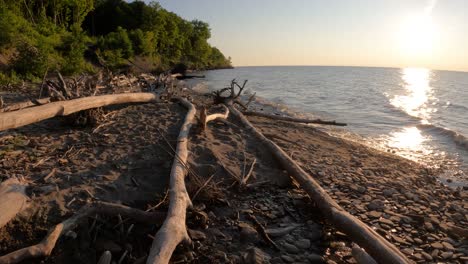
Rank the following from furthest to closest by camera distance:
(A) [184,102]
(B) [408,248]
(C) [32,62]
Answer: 1. (C) [32,62]
2. (A) [184,102]
3. (B) [408,248]

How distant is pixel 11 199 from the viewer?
3828mm

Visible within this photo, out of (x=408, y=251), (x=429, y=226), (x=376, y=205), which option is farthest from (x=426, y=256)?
(x=376, y=205)

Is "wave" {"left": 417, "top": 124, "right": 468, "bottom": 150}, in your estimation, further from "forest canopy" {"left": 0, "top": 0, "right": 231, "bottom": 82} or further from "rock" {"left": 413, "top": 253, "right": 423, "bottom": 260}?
"forest canopy" {"left": 0, "top": 0, "right": 231, "bottom": 82}


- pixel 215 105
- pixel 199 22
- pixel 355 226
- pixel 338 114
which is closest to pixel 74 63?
pixel 215 105

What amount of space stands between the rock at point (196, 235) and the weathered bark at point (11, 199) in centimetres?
196

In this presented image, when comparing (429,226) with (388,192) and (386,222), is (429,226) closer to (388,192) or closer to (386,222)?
(386,222)

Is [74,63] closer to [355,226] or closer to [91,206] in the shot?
[91,206]

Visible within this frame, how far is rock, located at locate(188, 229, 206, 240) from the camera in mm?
3992

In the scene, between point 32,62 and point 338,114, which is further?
point 338,114

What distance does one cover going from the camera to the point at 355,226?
13.2ft

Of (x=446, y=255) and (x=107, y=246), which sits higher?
(x=107, y=246)

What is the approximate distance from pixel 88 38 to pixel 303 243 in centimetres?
3596

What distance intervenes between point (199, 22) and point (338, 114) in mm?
66982

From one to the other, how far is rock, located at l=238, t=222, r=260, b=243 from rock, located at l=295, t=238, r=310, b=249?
0.50 metres
